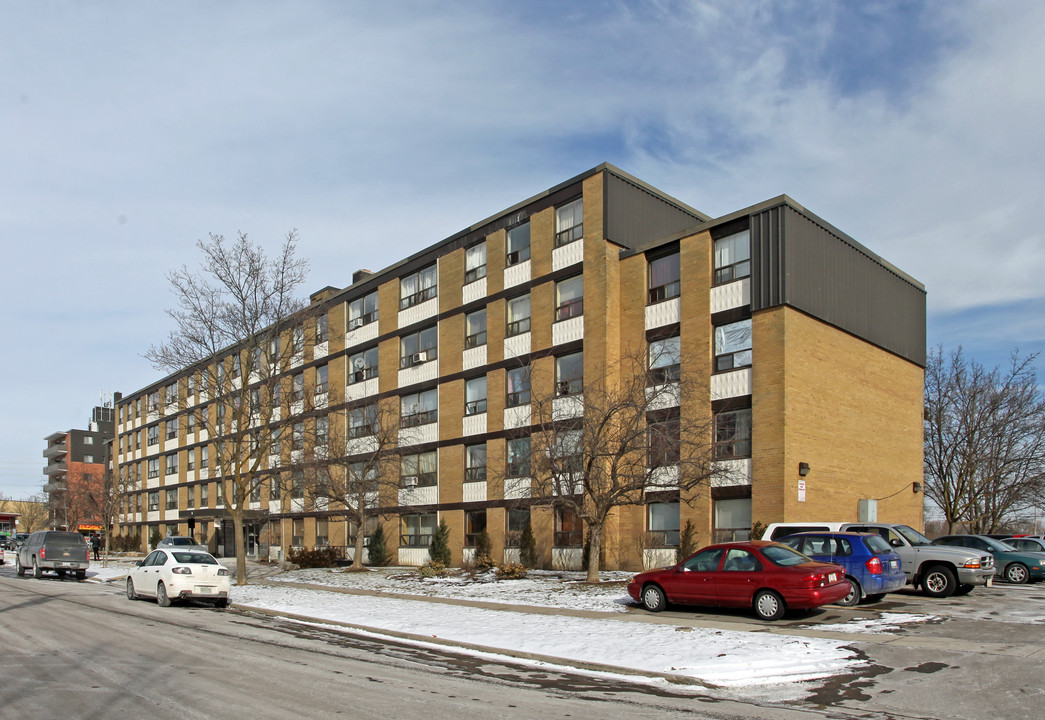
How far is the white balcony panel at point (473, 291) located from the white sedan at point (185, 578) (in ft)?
62.4

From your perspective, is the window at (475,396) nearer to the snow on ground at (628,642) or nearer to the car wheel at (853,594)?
the snow on ground at (628,642)

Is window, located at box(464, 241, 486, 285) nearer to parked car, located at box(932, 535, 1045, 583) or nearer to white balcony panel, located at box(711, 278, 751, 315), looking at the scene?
white balcony panel, located at box(711, 278, 751, 315)

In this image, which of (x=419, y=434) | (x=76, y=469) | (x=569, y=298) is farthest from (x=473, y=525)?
(x=76, y=469)

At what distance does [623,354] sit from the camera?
3222 centimetres

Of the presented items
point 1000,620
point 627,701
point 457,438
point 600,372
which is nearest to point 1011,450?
point 600,372

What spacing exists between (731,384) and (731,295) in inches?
119

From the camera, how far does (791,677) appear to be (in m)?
11.0

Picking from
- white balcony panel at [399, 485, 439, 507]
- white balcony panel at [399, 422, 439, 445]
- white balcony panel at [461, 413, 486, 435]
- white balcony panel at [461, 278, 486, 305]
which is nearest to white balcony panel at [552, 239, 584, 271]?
white balcony panel at [461, 278, 486, 305]

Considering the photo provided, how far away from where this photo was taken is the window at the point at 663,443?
2361cm

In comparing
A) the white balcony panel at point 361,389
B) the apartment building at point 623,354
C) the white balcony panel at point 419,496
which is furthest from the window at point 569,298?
the white balcony panel at point 361,389

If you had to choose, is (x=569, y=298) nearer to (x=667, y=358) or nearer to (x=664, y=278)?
(x=664, y=278)

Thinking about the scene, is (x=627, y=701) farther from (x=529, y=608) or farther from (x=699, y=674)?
(x=529, y=608)

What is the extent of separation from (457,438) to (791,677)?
2891 centimetres

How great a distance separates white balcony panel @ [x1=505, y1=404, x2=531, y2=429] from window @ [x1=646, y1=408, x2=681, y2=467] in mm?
9425
